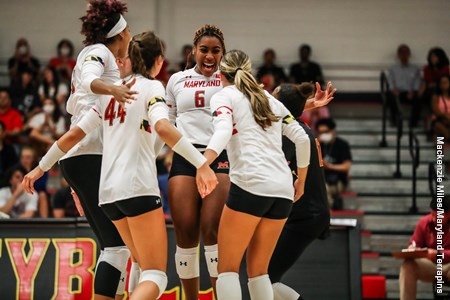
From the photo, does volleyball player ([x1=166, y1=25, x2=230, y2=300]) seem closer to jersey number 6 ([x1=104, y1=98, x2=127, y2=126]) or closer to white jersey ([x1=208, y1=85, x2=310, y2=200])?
white jersey ([x1=208, y1=85, x2=310, y2=200])

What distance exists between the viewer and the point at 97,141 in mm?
6039

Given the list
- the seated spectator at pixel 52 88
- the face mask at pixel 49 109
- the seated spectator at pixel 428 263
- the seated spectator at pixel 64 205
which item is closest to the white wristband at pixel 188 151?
the seated spectator at pixel 428 263

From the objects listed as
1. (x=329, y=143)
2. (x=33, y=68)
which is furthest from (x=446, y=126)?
(x=33, y=68)

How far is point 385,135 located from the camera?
14.7 meters

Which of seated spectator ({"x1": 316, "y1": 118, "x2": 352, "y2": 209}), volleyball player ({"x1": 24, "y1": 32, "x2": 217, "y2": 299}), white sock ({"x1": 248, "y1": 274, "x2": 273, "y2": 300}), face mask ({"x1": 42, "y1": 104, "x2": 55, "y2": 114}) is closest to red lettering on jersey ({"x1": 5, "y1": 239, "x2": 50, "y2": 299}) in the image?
volleyball player ({"x1": 24, "y1": 32, "x2": 217, "y2": 299})

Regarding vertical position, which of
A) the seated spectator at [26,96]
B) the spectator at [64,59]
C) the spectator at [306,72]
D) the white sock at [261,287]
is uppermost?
the spectator at [64,59]

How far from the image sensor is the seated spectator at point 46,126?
1325cm

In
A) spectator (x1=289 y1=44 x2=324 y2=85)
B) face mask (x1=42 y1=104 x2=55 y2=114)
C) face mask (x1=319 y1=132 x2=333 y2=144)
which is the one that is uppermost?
spectator (x1=289 y1=44 x2=324 y2=85)

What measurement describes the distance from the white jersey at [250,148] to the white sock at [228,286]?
604 mm

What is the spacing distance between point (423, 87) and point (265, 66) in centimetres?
292

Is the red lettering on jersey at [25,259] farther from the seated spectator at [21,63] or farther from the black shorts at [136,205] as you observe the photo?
the seated spectator at [21,63]

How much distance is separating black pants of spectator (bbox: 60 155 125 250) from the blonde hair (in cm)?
111

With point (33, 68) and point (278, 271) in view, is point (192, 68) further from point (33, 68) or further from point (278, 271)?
point (33, 68)

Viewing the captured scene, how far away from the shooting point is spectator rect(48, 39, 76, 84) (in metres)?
15.4
